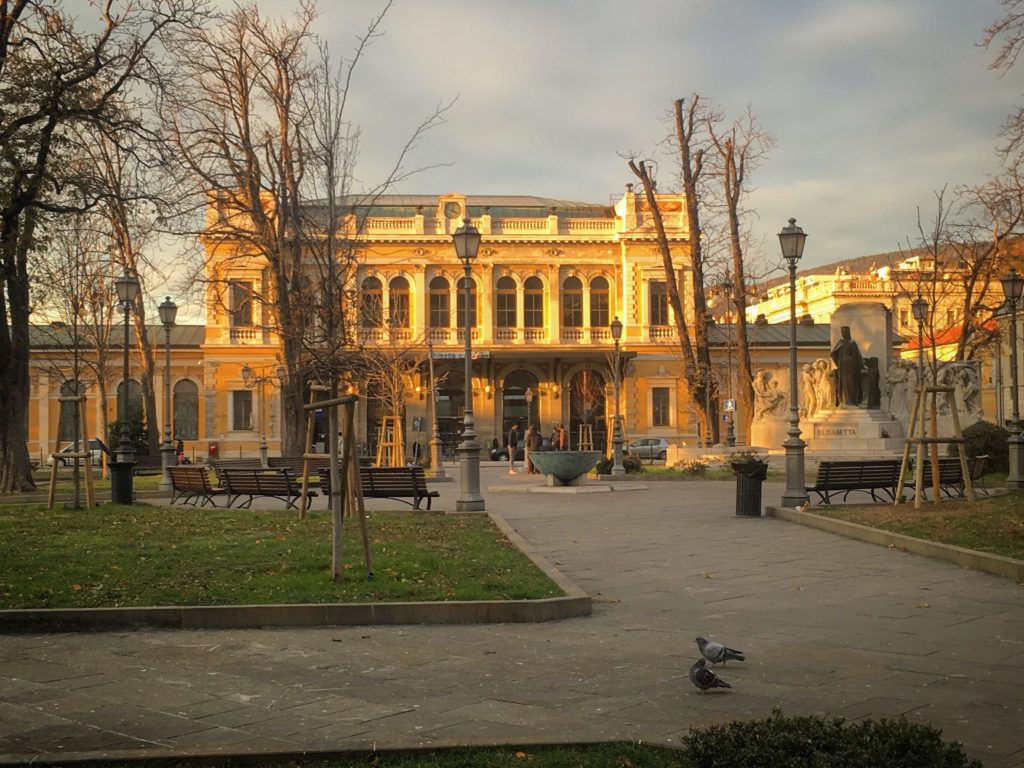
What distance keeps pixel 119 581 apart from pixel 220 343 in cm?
5307

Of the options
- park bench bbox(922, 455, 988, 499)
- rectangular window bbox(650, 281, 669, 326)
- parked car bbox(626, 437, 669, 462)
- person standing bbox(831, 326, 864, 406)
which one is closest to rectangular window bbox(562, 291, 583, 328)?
rectangular window bbox(650, 281, 669, 326)

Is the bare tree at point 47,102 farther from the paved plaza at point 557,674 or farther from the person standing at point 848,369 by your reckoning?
the person standing at point 848,369

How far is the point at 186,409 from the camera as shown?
63.1 meters

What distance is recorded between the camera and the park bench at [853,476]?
19.6 metres

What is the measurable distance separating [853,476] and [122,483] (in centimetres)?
1375

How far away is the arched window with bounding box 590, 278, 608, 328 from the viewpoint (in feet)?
212

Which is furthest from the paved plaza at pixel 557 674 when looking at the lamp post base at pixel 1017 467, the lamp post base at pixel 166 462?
the lamp post base at pixel 166 462

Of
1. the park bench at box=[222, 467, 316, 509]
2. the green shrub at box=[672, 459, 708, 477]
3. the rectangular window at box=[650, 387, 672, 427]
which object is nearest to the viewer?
Result: the park bench at box=[222, 467, 316, 509]

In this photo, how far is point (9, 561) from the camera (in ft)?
37.9

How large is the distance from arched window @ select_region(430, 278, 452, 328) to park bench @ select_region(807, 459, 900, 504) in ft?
147

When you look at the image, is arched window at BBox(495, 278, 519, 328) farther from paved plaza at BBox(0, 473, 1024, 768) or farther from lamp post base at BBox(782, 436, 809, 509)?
paved plaza at BBox(0, 473, 1024, 768)

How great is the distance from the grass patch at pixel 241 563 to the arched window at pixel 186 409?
46.7 metres

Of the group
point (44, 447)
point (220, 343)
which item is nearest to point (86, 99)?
point (220, 343)

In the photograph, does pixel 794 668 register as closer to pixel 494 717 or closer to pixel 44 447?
pixel 494 717
